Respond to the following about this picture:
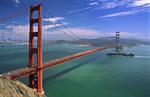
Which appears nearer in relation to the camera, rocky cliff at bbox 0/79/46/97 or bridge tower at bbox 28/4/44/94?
rocky cliff at bbox 0/79/46/97

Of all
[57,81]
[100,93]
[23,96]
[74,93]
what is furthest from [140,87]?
[23,96]

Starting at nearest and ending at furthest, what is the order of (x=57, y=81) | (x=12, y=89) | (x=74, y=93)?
(x=12, y=89) → (x=74, y=93) → (x=57, y=81)

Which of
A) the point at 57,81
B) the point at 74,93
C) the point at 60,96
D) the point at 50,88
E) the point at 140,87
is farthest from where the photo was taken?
the point at 57,81

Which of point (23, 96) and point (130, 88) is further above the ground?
point (23, 96)

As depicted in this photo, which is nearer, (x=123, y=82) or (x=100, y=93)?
(x=100, y=93)

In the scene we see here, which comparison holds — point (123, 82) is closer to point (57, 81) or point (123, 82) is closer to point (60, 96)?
point (57, 81)

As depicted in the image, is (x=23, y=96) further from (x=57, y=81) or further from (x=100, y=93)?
(x=57, y=81)

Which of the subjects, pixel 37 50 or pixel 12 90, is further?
pixel 37 50

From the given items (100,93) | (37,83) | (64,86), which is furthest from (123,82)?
(37,83)

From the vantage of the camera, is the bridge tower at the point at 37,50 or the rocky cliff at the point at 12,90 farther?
the bridge tower at the point at 37,50
